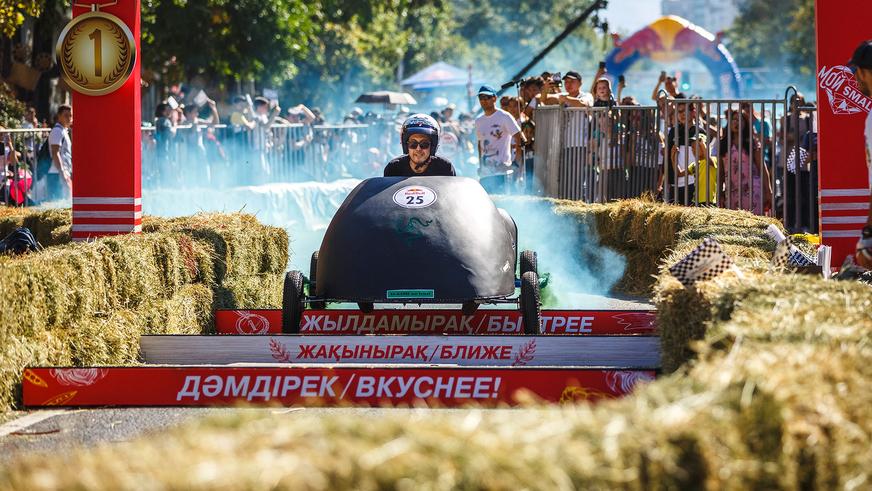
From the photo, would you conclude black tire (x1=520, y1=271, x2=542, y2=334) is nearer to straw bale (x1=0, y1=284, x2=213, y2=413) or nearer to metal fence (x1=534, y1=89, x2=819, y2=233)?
straw bale (x1=0, y1=284, x2=213, y2=413)

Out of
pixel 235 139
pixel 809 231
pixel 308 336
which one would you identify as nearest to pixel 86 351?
pixel 308 336

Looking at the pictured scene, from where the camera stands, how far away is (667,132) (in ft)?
54.3

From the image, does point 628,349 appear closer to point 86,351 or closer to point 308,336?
point 308,336

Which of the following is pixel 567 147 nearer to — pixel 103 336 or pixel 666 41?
pixel 103 336

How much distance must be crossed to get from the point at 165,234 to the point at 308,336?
224 cm

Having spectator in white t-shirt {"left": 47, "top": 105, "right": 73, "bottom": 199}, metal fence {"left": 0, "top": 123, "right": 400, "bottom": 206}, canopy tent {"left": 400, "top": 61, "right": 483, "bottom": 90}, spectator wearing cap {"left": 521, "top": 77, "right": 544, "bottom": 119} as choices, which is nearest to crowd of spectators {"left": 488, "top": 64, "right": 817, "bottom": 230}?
spectator wearing cap {"left": 521, "top": 77, "right": 544, "bottom": 119}

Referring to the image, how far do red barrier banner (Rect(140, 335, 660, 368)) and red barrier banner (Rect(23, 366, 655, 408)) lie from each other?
128cm

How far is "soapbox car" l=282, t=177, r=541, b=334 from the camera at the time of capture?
9656mm

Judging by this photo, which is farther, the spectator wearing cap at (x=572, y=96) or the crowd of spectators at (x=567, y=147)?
the spectator wearing cap at (x=572, y=96)

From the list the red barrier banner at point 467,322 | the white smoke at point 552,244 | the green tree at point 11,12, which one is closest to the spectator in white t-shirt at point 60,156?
the white smoke at point 552,244

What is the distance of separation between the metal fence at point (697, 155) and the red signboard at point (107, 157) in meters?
6.72

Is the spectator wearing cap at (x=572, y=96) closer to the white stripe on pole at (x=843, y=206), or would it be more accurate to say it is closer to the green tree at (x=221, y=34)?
the white stripe on pole at (x=843, y=206)

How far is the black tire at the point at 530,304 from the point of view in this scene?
986 cm

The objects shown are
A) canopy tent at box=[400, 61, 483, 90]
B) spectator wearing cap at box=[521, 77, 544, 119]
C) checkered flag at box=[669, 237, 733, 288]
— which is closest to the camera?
checkered flag at box=[669, 237, 733, 288]
